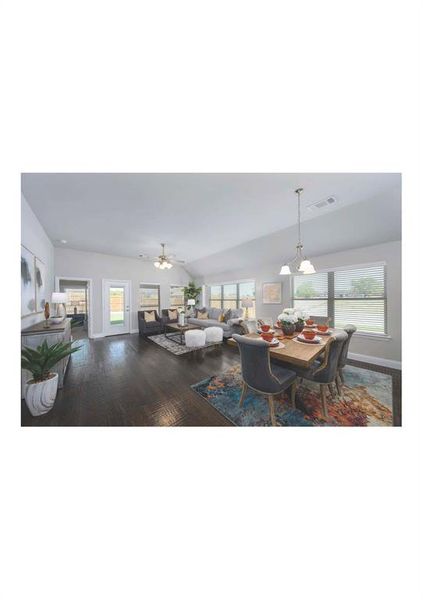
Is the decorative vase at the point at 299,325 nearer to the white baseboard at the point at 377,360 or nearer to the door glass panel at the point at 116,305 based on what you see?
the white baseboard at the point at 377,360

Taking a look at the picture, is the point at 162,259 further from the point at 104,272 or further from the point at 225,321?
the point at 225,321

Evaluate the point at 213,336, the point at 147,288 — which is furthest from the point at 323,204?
the point at 147,288

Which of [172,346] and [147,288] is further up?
[147,288]

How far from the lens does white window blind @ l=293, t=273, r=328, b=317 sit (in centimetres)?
393

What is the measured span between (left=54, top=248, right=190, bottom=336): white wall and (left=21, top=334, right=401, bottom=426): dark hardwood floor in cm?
206

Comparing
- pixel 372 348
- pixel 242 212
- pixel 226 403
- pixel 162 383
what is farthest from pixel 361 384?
pixel 242 212

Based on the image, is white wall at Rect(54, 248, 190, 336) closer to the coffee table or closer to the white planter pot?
the coffee table

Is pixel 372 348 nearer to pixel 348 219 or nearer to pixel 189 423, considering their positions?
pixel 348 219

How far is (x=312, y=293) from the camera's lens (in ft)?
13.5

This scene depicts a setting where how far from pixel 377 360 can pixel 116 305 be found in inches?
264

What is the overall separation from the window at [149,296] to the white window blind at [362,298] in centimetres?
552

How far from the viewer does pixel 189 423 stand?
162cm

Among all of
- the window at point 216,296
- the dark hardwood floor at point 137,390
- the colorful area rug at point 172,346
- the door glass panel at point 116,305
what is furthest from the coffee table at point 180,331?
the window at point 216,296

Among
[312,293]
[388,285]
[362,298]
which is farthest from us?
[312,293]
